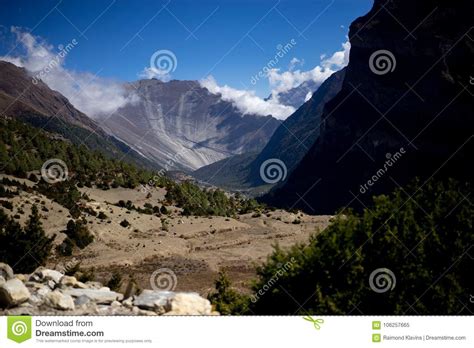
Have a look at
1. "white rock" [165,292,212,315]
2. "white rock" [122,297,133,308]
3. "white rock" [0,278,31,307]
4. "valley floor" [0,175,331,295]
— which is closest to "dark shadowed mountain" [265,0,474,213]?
"valley floor" [0,175,331,295]

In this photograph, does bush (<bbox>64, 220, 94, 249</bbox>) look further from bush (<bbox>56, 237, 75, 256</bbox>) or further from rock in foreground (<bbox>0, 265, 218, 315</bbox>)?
rock in foreground (<bbox>0, 265, 218, 315</bbox>)

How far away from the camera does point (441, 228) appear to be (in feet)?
57.1

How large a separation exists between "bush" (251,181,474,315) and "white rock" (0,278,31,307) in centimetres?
687

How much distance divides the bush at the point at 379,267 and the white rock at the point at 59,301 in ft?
18.4

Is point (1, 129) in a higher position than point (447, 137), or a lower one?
lower

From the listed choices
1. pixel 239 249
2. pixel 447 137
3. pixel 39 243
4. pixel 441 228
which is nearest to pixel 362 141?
pixel 447 137

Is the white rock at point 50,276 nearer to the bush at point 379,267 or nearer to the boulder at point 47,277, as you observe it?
the boulder at point 47,277

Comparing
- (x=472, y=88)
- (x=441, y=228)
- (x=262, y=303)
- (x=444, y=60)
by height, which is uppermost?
(x=444, y=60)

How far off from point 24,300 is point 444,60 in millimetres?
93808

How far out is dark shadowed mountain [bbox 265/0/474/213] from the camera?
87.1 metres

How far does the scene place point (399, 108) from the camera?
340 ft
